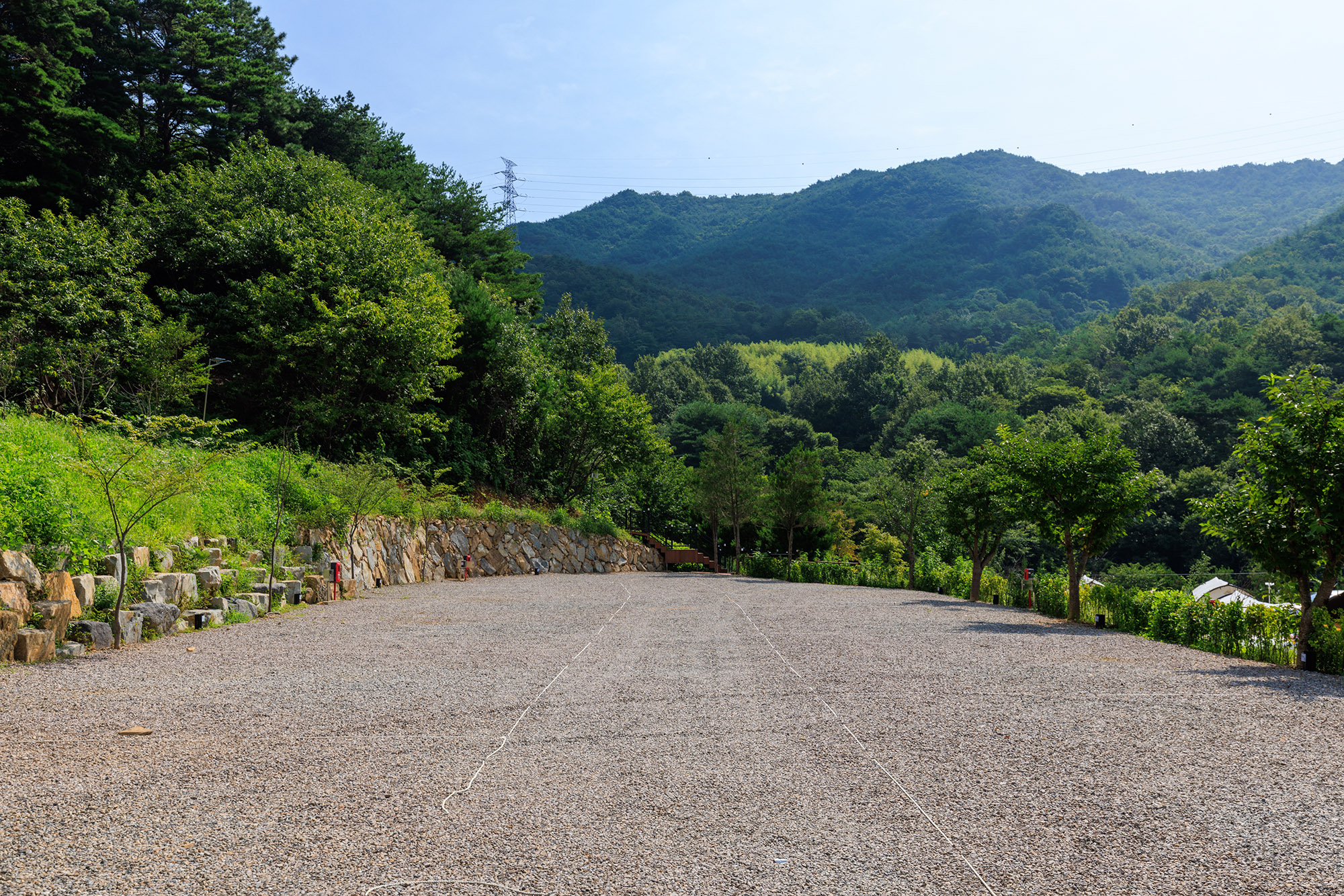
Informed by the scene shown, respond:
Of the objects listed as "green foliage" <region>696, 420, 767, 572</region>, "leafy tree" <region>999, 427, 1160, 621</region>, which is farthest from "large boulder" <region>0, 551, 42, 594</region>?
"green foliage" <region>696, 420, 767, 572</region>

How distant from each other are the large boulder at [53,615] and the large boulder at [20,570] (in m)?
0.20

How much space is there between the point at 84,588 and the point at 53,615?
638mm

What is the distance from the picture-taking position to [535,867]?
12.5 ft

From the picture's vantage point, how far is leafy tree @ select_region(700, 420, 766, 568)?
4062 centimetres

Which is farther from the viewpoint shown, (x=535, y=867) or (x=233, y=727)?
(x=233, y=727)

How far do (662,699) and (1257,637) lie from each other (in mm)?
9349

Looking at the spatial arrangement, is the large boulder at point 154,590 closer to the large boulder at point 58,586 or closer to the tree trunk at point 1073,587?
the large boulder at point 58,586

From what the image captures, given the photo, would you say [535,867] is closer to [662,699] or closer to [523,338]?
[662,699]

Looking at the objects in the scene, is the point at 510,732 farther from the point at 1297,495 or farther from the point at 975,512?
the point at 975,512

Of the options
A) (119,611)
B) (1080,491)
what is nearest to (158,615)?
(119,611)

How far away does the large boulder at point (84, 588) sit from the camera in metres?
8.60

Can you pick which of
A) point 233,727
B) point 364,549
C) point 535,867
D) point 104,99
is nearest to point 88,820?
point 233,727

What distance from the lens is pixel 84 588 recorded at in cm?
870

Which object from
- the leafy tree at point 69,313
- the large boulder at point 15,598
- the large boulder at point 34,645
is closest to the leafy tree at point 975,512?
the large boulder at point 34,645
